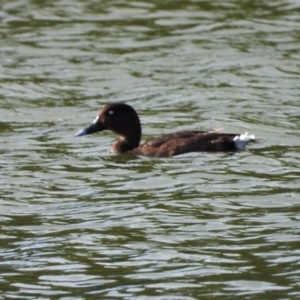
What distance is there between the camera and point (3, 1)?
21.1 m

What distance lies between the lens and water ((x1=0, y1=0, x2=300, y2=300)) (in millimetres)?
8172

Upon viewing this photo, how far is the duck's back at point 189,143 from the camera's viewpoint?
1238 cm

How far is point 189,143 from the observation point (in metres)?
12.4

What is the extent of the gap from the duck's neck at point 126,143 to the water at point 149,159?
0.63 ft

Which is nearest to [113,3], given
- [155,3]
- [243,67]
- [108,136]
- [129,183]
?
[155,3]

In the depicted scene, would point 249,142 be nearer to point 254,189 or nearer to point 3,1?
point 254,189

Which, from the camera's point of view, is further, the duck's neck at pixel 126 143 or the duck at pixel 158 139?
the duck's neck at pixel 126 143

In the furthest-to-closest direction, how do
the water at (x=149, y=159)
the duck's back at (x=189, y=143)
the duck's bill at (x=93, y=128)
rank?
the duck's bill at (x=93, y=128) → the duck's back at (x=189, y=143) → the water at (x=149, y=159)

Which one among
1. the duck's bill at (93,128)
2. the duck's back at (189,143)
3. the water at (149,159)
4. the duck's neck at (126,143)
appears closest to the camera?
the water at (149,159)

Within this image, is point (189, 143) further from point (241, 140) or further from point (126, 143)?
point (126, 143)

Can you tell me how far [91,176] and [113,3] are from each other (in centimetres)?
989

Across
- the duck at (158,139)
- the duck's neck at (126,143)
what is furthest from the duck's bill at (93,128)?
the duck's neck at (126,143)

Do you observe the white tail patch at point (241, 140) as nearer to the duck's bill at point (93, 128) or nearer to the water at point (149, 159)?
the water at point (149, 159)

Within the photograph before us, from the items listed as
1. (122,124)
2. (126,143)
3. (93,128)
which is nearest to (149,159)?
(126,143)
